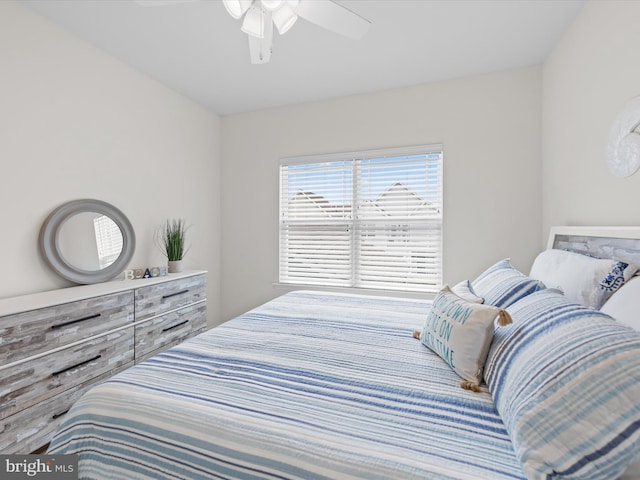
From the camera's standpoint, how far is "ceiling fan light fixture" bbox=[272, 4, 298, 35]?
5.15ft

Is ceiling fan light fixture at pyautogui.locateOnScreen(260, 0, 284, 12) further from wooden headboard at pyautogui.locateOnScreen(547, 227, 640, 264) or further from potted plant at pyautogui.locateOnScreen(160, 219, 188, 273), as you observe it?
potted plant at pyautogui.locateOnScreen(160, 219, 188, 273)

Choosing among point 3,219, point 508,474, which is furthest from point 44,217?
point 508,474

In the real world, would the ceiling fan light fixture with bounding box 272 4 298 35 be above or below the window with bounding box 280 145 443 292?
above

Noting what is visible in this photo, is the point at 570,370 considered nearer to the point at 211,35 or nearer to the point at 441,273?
the point at 441,273

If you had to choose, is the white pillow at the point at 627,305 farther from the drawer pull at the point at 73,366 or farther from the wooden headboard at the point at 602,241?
the drawer pull at the point at 73,366

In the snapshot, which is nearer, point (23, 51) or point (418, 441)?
point (418, 441)

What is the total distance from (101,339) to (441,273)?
2.85 meters

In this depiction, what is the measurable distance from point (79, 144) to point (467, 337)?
9.45 feet

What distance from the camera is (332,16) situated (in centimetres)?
156

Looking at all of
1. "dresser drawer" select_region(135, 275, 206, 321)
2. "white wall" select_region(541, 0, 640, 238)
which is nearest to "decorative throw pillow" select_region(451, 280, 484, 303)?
"white wall" select_region(541, 0, 640, 238)

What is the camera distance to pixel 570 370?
2.44 ft

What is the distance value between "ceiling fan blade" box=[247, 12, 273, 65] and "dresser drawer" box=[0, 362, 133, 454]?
92.1 inches

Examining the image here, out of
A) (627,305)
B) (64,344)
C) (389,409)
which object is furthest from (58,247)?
(627,305)

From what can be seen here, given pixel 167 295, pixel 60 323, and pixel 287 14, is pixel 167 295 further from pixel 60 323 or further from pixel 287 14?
pixel 287 14
